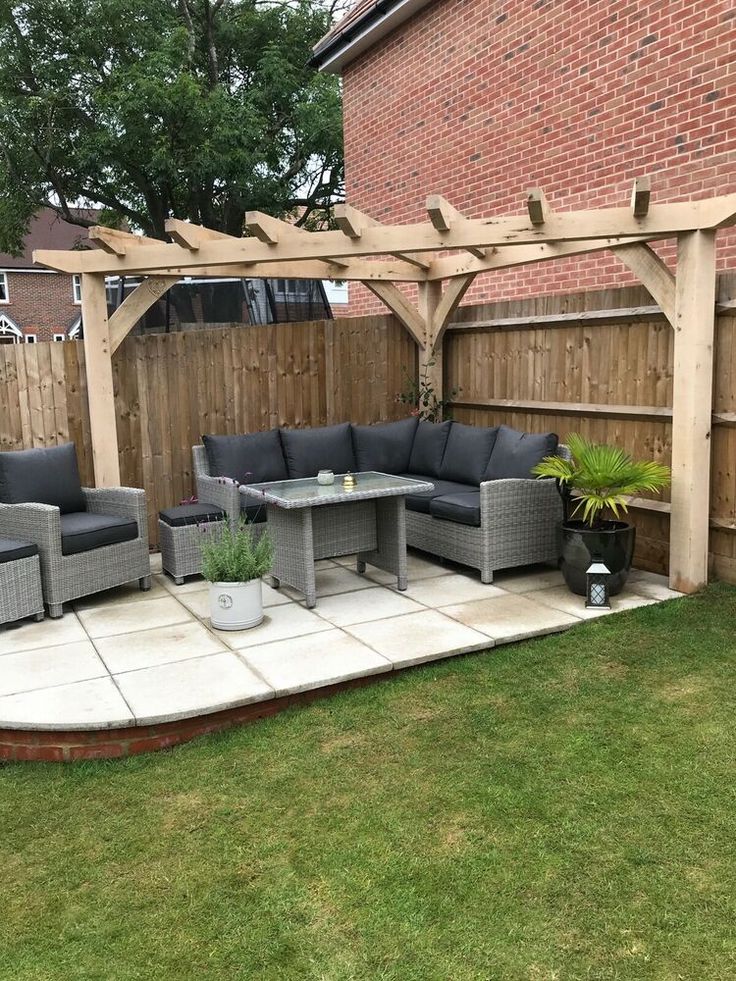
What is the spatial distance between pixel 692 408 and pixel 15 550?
4150 mm

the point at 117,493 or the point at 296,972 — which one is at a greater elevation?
the point at 117,493

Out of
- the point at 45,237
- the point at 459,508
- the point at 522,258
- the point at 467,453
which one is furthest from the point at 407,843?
the point at 45,237

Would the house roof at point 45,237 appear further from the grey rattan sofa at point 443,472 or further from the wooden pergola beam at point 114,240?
the wooden pergola beam at point 114,240

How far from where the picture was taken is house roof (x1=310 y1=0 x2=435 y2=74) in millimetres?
8602

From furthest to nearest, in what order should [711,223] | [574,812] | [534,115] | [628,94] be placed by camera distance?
[534,115], [628,94], [711,223], [574,812]

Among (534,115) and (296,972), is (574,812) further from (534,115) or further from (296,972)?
(534,115)

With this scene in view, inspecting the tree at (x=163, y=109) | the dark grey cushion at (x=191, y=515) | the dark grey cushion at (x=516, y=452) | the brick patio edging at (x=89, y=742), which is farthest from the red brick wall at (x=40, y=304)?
the brick patio edging at (x=89, y=742)

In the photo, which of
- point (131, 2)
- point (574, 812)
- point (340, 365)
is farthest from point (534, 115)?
point (131, 2)

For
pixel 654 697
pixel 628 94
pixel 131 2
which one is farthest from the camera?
pixel 131 2

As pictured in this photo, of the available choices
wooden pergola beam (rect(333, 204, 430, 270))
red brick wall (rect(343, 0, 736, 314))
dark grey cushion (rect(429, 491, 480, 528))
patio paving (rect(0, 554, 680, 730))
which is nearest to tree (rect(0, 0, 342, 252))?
red brick wall (rect(343, 0, 736, 314))

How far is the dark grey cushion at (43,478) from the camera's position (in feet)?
17.8

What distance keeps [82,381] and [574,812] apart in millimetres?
4984

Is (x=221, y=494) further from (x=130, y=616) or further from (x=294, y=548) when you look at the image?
(x=130, y=616)

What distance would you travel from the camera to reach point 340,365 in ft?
25.3
